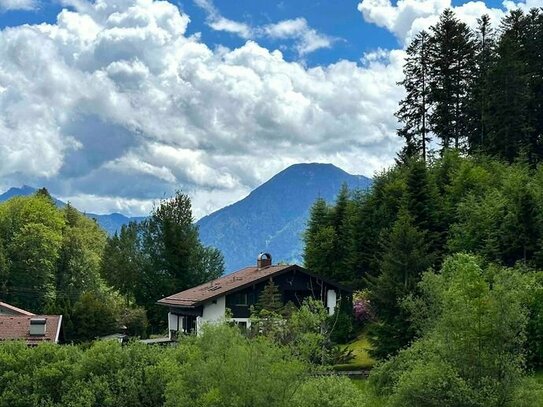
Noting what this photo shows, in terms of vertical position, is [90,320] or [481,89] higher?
[481,89]

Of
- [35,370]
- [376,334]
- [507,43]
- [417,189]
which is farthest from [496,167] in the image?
[35,370]

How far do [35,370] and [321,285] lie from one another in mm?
24529

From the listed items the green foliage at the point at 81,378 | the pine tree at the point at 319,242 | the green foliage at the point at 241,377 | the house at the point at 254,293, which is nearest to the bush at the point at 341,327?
the house at the point at 254,293

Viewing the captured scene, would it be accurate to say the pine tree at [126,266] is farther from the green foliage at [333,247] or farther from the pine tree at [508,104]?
the pine tree at [508,104]

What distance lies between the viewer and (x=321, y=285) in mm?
51062

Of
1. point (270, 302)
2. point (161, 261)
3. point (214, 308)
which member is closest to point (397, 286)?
point (270, 302)

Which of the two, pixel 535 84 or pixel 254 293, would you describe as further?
pixel 535 84

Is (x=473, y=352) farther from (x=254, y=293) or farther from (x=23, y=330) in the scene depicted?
(x=23, y=330)

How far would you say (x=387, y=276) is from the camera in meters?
37.0

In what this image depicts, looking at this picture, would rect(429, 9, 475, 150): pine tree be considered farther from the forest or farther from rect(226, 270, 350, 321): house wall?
rect(226, 270, 350, 321): house wall

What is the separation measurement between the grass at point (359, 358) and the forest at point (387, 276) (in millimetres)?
767

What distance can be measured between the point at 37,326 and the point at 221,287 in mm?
12989

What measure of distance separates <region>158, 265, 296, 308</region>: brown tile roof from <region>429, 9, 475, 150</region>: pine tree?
20856mm

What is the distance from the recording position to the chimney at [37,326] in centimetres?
4428
